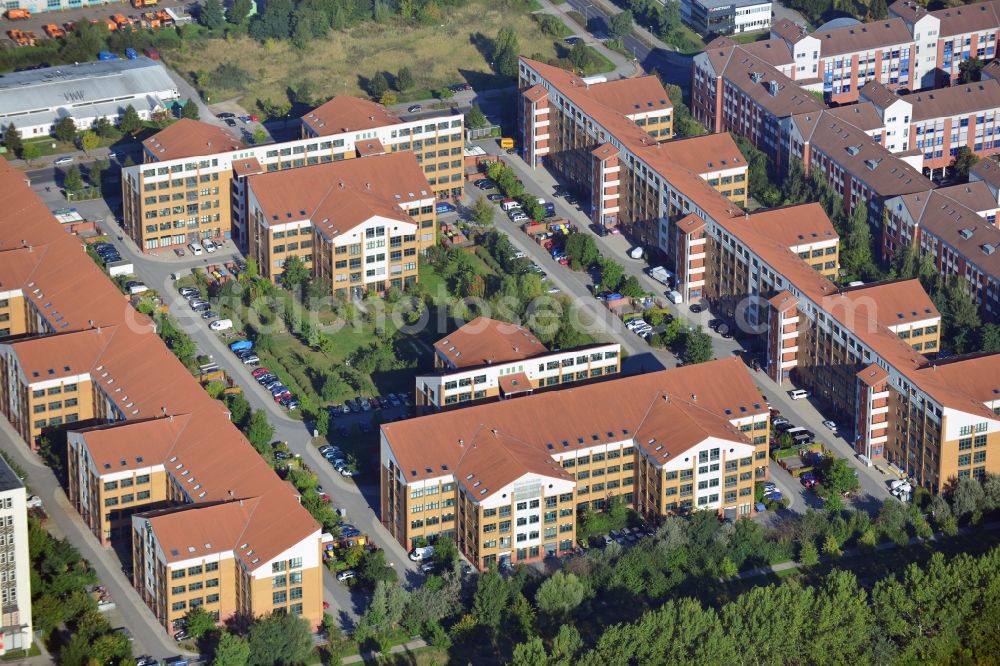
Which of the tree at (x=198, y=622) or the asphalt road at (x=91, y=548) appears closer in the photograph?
the tree at (x=198, y=622)

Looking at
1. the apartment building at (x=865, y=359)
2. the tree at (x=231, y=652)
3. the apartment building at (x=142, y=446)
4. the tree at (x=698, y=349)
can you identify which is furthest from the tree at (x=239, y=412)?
the apartment building at (x=865, y=359)

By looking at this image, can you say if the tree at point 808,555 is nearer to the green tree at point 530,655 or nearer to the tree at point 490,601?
the tree at point 490,601

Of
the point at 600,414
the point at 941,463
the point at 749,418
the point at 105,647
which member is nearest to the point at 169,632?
the point at 105,647

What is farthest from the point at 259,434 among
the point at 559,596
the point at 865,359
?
the point at 865,359

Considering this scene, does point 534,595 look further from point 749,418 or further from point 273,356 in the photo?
point 273,356

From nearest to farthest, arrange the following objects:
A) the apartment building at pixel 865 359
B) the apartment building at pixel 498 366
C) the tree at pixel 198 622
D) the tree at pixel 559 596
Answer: the tree at pixel 198 622
the tree at pixel 559 596
the apartment building at pixel 865 359
the apartment building at pixel 498 366

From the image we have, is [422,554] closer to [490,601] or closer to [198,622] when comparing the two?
[490,601]

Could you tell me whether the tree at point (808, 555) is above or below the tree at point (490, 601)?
below
